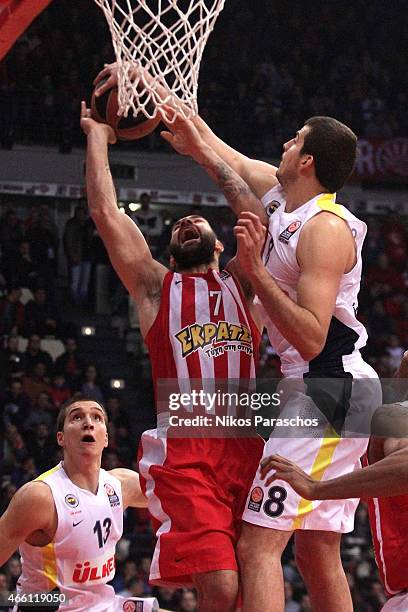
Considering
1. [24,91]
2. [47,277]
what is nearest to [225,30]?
[24,91]

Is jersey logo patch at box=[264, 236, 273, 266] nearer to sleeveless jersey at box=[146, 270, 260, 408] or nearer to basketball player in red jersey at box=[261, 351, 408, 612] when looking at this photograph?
sleeveless jersey at box=[146, 270, 260, 408]

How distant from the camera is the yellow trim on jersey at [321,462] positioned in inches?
161

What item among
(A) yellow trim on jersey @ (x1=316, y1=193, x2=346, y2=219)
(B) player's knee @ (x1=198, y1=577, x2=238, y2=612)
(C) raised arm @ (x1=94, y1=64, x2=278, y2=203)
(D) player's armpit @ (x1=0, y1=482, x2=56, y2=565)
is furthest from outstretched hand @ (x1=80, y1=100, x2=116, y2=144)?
(B) player's knee @ (x1=198, y1=577, x2=238, y2=612)

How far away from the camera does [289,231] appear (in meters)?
4.27

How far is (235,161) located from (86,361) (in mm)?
8266

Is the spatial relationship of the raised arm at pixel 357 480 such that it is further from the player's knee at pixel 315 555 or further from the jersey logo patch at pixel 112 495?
the jersey logo patch at pixel 112 495

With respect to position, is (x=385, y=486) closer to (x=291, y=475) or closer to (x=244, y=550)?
(x=291, y=475)

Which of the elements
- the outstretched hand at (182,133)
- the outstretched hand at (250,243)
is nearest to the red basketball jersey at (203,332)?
the outstretched hand at (250,243)

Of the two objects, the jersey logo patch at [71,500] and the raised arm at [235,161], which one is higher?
the raised arm at [235,161]

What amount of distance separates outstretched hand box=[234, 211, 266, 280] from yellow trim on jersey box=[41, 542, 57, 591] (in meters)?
1.76

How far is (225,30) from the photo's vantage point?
18766 mm

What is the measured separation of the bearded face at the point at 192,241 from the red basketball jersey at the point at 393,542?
1.22 meters

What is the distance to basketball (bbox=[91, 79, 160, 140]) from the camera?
4.84 meters

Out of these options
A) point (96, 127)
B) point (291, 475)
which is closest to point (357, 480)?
point (291, 475)
